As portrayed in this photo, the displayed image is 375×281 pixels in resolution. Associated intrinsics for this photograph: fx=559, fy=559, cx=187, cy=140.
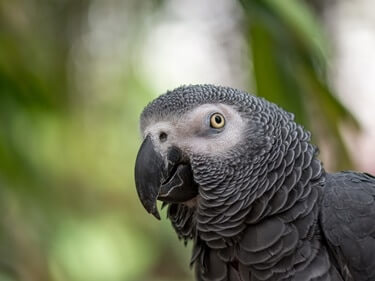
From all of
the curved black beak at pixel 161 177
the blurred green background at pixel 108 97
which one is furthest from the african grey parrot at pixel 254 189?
the blurred green background at pixel 108 97

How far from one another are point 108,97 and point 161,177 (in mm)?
1552

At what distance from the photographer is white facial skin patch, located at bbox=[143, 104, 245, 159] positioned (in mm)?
1033

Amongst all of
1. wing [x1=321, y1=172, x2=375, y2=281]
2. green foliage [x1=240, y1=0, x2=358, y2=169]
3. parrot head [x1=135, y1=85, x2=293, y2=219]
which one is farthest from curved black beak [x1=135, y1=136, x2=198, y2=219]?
green foliage [x1=240, y1=0, x2=358, y2=169]

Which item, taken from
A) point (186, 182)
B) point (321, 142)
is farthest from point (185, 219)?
point (321, 142)

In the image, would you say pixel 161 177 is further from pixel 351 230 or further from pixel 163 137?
pixel 351 230

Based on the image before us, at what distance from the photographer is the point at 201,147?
1.04 m

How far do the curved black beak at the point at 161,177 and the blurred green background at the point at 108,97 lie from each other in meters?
0.44

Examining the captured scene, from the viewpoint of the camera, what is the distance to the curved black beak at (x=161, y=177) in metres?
0.99

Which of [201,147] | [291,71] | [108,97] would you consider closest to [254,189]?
[201,147]

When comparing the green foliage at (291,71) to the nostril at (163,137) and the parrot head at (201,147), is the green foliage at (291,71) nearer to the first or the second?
the parrot head at (201,147)

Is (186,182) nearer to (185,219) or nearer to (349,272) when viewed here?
(185,219)

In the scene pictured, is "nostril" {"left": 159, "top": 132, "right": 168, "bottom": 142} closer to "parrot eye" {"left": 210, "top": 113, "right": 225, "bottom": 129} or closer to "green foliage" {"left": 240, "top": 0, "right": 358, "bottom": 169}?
"parrot eye" {"left": 210, "top": 113, "right": 225, "bottom": 129}

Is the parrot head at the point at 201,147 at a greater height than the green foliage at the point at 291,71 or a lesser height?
lesser

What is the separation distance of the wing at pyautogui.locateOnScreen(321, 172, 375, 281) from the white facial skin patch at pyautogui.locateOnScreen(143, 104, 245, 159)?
21cm
